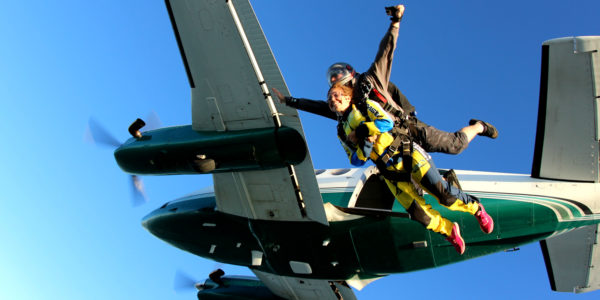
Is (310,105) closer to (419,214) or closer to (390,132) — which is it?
(390,132)

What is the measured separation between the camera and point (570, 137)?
7648mm

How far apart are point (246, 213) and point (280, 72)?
3.66 m

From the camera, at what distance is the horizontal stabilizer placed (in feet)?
29.0

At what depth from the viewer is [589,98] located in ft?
23.1

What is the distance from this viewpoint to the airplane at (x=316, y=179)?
767 centimetres

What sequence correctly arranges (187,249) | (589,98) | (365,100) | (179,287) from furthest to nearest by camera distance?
1. (179,287)
2. (187,249)
3. (589,98)
4. (365,100)

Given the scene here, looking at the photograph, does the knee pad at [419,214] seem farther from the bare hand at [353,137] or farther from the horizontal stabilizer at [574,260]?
the horizontal stabilizer at [574,260]

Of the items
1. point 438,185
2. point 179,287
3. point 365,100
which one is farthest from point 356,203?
point 179,287

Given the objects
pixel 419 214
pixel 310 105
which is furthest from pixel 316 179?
pixel 419 214

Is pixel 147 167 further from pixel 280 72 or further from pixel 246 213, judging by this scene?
pixel 280 72

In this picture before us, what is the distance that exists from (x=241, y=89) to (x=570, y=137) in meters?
5.34

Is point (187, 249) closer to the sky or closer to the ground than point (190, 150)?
closer to the ground

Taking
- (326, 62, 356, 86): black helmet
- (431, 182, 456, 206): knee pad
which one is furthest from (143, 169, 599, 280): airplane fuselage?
(326, 62, 356, 86): black helmet

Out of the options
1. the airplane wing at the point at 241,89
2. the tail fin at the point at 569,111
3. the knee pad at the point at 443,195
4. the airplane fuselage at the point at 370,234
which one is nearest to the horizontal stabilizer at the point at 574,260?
the airplane fuselage at the point at 370,234
